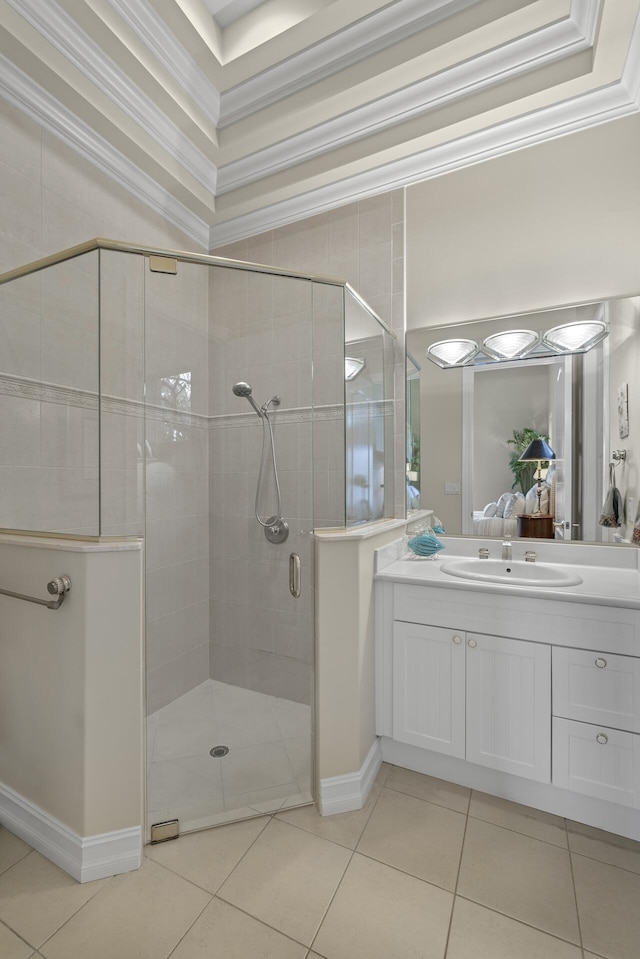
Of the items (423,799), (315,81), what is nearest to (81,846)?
(423,799)

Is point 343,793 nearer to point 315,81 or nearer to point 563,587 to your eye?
point 563,587

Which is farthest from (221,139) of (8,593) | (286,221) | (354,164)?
(8,593)

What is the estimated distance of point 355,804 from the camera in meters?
1.72

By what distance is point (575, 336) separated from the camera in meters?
2.05

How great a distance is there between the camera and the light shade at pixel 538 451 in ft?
6.86

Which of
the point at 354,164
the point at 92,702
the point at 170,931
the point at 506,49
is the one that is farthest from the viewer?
the point at 354,164

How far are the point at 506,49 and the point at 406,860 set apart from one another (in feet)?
9.64

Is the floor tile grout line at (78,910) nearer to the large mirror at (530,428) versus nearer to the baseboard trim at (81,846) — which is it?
the baseboard trim at (81,846)

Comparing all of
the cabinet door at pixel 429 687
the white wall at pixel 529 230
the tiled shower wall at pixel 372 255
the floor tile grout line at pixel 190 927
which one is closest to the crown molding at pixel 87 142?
the tiled shower wall at pixel 372 255

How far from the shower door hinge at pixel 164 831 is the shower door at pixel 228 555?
0.04 ft

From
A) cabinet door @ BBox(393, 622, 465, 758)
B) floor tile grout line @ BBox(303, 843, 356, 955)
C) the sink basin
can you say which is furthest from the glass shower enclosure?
the sink basin

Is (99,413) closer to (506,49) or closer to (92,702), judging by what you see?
(92,702)

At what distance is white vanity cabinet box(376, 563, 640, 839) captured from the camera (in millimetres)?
1516

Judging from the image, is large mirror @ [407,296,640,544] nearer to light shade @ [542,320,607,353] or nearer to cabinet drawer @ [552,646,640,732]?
light shade @ [542,320,607,353]
